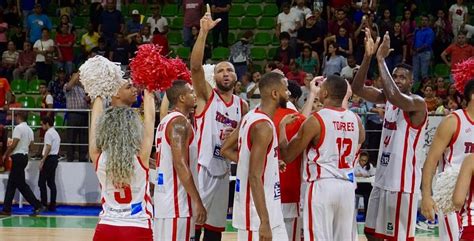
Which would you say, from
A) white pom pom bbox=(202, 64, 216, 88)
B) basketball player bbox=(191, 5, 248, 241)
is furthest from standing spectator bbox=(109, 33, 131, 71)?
basketball player bbox=(191, 5, 248, 241)

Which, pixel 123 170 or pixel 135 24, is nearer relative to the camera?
pixel 123 170

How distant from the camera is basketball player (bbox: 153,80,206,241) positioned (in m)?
7.48

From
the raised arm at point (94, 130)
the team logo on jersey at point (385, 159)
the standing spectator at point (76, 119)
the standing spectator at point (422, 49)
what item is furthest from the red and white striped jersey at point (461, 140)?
the standing spectator at point (422, 49)

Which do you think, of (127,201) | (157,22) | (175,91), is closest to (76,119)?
(157,22)

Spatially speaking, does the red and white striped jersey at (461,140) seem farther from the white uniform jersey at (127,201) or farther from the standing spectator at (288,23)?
the standing spectator at (288,23)

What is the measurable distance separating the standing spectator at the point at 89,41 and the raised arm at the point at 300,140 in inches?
501

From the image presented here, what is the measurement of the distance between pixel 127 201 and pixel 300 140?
1826 millimetres

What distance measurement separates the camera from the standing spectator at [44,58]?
19469 mm

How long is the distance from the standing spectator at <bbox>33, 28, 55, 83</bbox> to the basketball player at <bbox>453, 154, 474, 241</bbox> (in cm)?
1490

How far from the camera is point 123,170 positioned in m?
6.07

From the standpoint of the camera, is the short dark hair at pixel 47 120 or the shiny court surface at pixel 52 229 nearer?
the shiny court surface at pixel 52 229

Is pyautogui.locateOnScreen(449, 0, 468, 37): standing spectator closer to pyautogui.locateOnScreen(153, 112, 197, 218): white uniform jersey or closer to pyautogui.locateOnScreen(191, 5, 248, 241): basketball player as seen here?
pyautogui.locateOnScreen(191, 5, 248, 241): basketball player

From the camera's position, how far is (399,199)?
8.30m

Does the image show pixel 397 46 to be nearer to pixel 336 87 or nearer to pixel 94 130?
pixel 336 87
